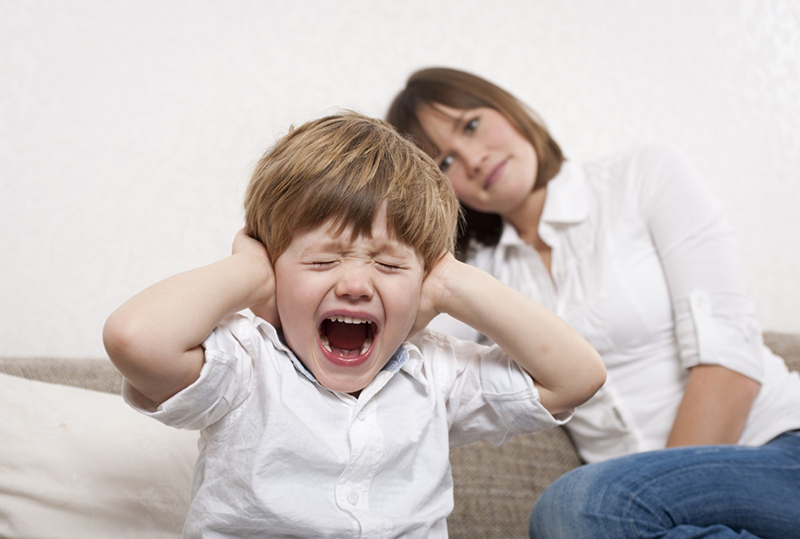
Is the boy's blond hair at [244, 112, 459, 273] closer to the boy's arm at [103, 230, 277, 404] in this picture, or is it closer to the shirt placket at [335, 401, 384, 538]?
the boy's arm at [103, 230, 277, 404]

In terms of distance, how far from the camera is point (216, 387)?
0.70 metres

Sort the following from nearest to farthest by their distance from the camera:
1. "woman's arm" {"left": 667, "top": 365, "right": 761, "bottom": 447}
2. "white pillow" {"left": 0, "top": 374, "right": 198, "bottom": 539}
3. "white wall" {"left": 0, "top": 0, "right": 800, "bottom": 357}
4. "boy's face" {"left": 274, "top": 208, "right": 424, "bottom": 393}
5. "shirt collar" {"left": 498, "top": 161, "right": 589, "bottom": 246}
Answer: "boy's face" {"left": 274, "top": 208, "right": 424, "bottom": 393} < "white pillow" {"left": 0, "top": 374, "right": 198, "bottom": 539} < "woman's arm" {"left": 667, "top": 365, "right": 761, "bottom": 447} < "white wall" {"left": 0, "top": 0, "right": 800, "bottom": 357} < "shirt collar" {"left": 498, "top": 161, "right": 589, "bottom": 246}

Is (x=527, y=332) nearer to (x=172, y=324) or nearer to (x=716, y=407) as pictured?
(x=172, y=324)

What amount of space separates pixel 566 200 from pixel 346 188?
2.68 feet

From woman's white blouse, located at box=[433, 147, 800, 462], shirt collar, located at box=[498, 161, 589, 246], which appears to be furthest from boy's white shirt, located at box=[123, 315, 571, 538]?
shirt collar, located at box=[498, 161, 589, 246]

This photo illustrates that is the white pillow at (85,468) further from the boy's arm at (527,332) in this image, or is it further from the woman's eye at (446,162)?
the woman's eye at (446,162)

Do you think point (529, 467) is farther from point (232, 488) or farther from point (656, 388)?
point (232, 488)

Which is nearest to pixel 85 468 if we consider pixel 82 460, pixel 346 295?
pixel 82 460

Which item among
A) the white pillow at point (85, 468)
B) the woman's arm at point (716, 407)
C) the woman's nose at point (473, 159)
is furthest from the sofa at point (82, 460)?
the woman's arm at point (716, 407)

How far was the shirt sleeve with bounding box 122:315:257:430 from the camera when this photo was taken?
67 cm

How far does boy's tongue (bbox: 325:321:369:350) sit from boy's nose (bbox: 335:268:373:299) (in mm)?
97

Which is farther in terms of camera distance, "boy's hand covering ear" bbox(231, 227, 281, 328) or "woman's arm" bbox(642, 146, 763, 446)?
"woman's arm" bbox(642, 146, 763, 446)

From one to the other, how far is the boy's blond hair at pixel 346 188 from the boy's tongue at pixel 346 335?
0.12m

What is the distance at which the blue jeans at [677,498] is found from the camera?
0.92 metres
